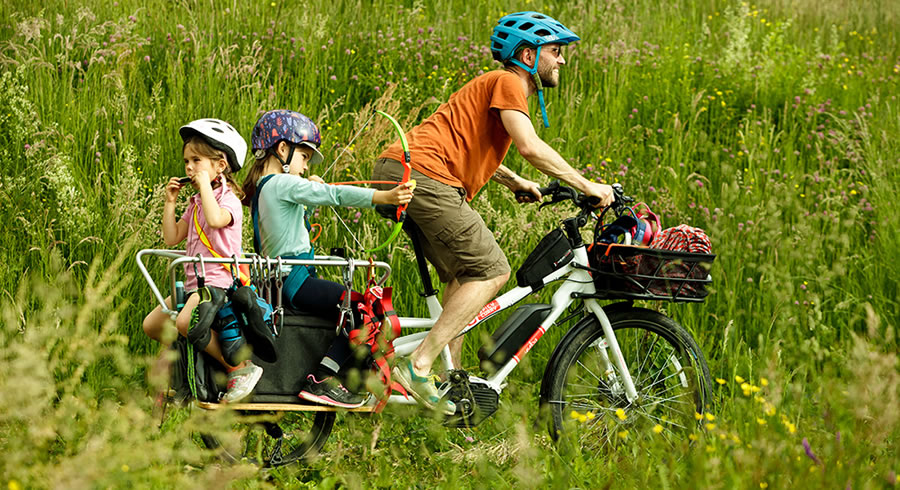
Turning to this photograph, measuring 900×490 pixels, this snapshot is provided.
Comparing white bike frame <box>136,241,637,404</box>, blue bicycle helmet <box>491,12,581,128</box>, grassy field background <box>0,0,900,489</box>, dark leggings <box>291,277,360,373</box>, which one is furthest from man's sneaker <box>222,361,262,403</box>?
blue bicycle helmet <box>491,12,581,128</box>

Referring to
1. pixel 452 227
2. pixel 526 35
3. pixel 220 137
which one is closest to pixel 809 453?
pixel 452 227

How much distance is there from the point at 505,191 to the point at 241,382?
2.50m

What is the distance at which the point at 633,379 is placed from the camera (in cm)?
458

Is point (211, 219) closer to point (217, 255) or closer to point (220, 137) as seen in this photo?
point (217, 255)

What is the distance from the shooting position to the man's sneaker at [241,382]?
3516mm

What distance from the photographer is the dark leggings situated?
3748 mm

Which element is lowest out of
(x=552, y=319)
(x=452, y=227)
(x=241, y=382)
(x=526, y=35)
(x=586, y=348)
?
(x=586, y=348)

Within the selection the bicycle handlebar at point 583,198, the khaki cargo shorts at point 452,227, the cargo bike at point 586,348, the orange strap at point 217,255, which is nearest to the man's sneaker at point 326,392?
the cargo bike at point 586,348

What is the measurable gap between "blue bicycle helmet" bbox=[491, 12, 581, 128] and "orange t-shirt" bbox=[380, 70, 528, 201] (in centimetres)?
12

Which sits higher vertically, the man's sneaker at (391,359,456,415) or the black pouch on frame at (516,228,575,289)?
the black pouch on frame at (516,228,575,289)

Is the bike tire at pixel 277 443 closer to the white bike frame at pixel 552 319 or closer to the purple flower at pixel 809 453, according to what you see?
the white bike frame at pixel 552 319

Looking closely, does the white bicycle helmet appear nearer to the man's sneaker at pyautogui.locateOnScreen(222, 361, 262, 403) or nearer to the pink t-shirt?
the pink t-shirt

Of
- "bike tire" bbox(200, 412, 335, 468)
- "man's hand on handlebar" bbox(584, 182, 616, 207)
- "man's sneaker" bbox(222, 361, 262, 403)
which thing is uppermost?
"man's hand on handlebar" bbox(584, 182, 616, 207)

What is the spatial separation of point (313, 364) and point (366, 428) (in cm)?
72
